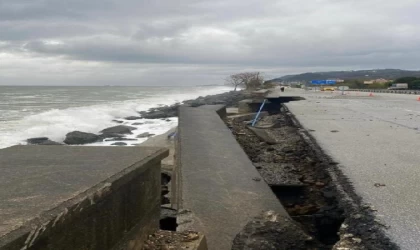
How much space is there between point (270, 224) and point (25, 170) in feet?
6.30

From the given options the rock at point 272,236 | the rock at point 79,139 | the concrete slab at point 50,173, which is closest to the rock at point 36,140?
the rock at point 79,139

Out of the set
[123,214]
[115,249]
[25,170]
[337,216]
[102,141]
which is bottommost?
[102,141]

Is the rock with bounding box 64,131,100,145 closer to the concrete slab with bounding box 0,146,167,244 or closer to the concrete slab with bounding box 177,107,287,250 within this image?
the concrete slab with bounding box 177,107,287,250

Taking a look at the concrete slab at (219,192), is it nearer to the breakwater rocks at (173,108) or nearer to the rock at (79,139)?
the rock at (79,139)

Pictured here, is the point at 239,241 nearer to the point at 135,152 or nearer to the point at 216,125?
the point at 135,152

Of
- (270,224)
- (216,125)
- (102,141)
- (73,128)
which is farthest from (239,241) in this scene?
(73,128)

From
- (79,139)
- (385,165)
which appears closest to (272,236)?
(385,165)

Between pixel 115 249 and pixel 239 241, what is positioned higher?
pixel 115 249

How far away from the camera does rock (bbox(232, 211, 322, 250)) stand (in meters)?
3.25

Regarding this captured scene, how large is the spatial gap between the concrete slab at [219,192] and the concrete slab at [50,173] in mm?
766

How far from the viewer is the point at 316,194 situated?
520 cm

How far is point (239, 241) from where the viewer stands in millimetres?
3295

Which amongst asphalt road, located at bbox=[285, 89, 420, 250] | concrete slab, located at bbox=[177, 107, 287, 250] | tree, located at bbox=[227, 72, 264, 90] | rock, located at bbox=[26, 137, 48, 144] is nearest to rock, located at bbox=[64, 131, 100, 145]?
rock, located at bbox=[26, 137, 48, 144]

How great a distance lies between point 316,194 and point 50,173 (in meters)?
3.32
